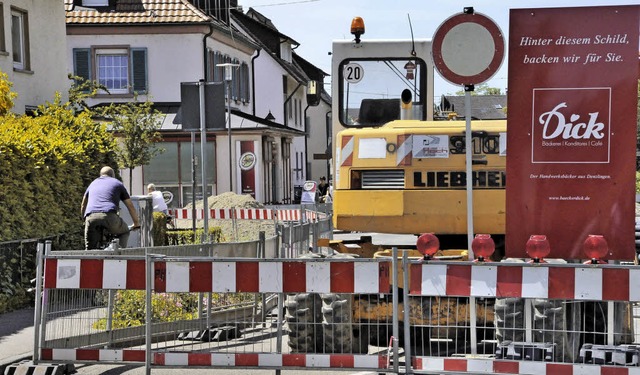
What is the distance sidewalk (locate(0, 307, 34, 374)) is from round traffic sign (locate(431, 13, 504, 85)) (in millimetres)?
4326

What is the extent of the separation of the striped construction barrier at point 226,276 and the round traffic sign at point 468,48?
1.88m

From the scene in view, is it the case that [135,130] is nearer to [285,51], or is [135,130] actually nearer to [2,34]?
[2,34]

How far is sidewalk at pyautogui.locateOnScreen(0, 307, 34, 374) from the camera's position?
10211 mm

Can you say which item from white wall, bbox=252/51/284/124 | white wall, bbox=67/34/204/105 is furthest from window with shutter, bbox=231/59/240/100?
white wall, bbox=252/51/284/124

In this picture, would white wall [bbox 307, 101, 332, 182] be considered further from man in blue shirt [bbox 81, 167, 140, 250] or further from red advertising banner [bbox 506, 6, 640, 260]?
red advertising banner [bbox 506, 6, 640, 260]

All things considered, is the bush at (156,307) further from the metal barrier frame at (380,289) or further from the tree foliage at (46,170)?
the tree foliage at (46,170)

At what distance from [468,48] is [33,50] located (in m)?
19.9

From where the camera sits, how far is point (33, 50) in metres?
27.6

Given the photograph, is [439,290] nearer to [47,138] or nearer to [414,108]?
[414,108]

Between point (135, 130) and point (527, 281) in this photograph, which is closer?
point (527, 281)

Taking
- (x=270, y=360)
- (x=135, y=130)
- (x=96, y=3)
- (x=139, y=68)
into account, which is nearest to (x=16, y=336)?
(x=270, y=360)

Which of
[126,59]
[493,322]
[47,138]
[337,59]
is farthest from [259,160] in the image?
[493,322]

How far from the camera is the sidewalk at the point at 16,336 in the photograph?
1021 centimetres

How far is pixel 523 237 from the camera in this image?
30.4 feet
